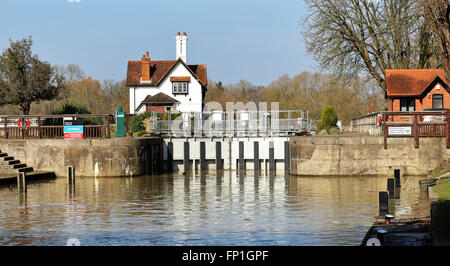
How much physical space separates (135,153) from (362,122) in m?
20.4

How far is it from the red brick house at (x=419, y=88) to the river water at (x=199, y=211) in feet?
44.4

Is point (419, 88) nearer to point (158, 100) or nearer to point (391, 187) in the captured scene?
point (391, 187)

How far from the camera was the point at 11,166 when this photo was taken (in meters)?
35.1

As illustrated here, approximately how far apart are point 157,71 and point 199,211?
49.7 m

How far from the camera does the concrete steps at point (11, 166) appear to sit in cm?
3488

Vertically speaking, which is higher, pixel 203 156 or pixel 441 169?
pixel 203 156

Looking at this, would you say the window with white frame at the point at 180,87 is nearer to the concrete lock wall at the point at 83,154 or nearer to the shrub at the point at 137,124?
the shrub at the point at 137,124

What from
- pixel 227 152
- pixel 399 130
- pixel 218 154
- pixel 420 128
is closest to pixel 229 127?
pixel 227 152

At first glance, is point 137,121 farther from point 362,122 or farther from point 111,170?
point 362,122

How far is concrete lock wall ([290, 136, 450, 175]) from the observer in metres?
33.9

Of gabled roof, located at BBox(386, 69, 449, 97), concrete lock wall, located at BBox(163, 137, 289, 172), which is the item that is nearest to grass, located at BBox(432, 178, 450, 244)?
concrete lock wall, located at BBox(163, 137, 289, 172)

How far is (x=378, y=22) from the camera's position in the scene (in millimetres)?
49844

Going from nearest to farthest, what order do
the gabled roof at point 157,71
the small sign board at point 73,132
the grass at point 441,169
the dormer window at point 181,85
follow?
the grass at point 441,169 < the small sign board at point 73,132 < the dormer window at point 181,85 < the gabled roof at point 157,71

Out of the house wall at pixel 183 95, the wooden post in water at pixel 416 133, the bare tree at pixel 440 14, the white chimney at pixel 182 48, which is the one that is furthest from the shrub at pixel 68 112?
the bare tree at pixel 440 14
